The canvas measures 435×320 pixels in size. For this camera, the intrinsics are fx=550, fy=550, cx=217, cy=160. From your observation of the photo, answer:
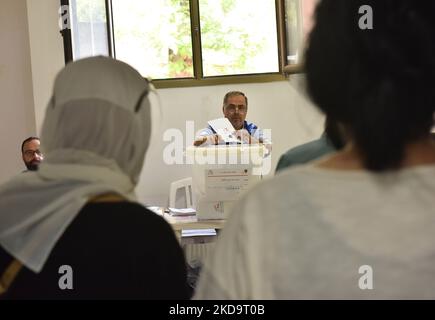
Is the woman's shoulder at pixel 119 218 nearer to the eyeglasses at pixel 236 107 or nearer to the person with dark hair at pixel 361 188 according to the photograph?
the person with dark hair at pixel 361 188

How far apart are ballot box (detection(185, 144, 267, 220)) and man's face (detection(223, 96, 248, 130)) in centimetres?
167

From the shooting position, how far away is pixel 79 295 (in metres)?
1.05

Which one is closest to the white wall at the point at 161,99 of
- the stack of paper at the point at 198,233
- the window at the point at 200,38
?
the window at the point at 200,38

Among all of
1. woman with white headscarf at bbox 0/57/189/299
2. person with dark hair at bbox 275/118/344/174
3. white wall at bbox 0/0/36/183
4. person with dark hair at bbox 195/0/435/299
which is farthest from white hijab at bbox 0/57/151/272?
white wall at bbox 0/0/36/183

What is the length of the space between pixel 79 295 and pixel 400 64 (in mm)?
708

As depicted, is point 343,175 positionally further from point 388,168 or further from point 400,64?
point 400,64

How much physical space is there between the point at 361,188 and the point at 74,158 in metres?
0.55

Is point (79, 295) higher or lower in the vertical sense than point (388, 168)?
lower

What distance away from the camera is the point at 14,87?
4.83 m

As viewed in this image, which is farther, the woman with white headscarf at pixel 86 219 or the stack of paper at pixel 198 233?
the stack of paper at pixel 198 233

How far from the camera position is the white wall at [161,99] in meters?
4.71

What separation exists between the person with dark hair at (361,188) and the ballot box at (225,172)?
1.80 m
